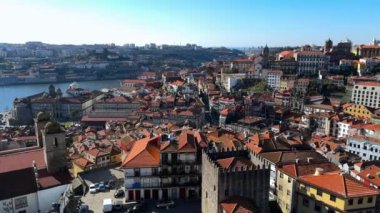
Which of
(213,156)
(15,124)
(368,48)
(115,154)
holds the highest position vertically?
(368,48)

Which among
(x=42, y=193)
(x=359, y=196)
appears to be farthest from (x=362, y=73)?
(x=42, y=193)

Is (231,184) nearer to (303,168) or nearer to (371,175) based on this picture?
(303,168)

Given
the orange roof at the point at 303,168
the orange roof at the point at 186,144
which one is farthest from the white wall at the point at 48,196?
the orange roof at the point at 303,168

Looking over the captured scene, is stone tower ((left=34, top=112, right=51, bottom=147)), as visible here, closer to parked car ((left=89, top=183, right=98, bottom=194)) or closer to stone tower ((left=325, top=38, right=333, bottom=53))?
parked car ((left=89, top=183, right=98, bottom=194))

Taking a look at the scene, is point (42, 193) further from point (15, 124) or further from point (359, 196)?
point (15, 124)

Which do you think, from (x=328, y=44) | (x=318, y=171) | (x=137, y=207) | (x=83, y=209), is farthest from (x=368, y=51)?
(x=83, y=209)

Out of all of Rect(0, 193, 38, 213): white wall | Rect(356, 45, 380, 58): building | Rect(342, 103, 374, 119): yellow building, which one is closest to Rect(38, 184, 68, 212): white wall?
Rect(0, 193, 38, 213): white wall
